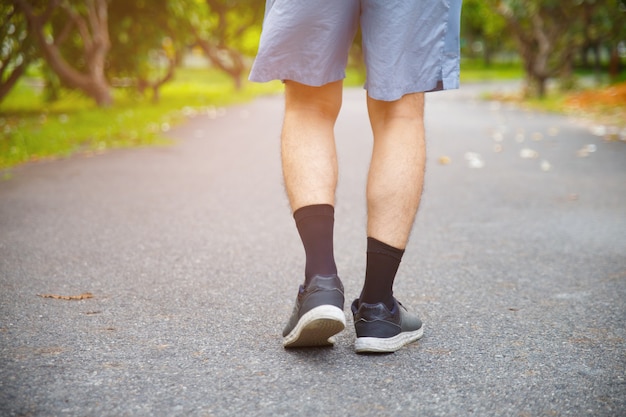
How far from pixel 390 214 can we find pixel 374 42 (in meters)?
0.50

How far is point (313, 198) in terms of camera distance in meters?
2.07

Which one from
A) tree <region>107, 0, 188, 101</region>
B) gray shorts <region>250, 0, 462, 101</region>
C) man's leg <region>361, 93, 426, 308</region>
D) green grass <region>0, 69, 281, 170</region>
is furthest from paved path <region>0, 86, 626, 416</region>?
tree <region>107, 0, 188, 101</region>

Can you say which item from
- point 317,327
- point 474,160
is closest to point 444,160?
point 474,160

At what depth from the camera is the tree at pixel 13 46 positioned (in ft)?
27.6

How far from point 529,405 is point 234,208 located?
296cm

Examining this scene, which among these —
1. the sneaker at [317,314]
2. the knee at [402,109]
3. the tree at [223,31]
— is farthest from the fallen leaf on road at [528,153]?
the tree at [223,31]

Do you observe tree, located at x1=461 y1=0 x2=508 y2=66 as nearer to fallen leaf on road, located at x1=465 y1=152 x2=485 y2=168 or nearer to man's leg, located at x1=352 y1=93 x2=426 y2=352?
fallen leaf on road, located at x1=465 y1=152 x2=485 y2=168

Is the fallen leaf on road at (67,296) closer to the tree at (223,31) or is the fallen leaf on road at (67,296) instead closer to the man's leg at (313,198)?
the man's leg at (313,198)

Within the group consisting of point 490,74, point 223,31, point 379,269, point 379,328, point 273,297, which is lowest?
point 490,74

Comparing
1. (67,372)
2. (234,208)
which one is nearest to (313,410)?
(67,372)

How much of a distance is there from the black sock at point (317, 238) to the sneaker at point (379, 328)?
161mm

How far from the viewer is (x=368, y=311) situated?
6.86 feet

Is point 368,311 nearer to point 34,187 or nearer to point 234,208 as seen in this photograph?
point 234,208

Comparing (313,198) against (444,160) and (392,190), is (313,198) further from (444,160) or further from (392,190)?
(444,160)
